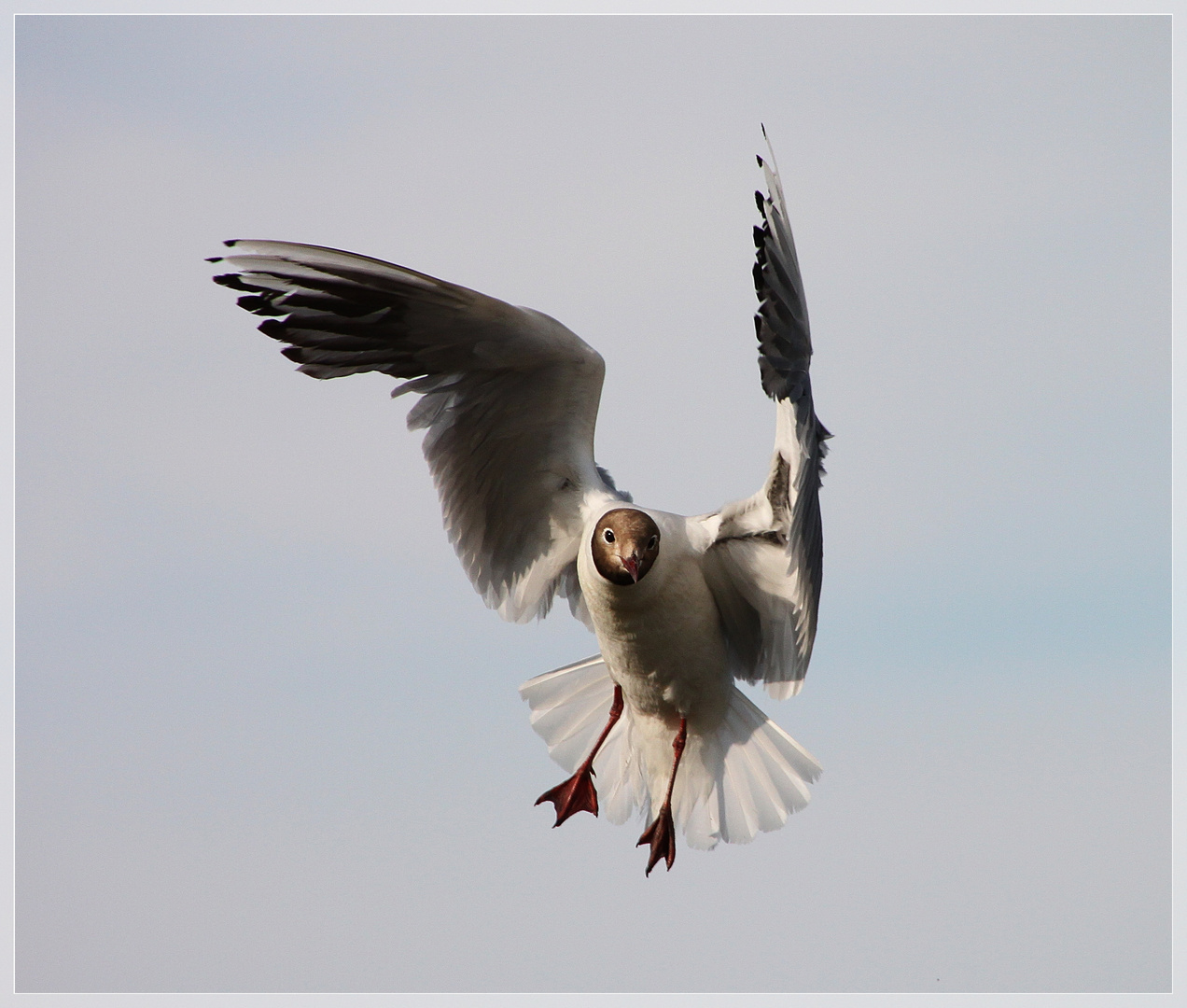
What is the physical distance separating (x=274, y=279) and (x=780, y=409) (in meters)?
1.92

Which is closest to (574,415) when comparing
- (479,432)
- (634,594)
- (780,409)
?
(479,432)

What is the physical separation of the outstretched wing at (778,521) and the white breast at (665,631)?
4.1 inches

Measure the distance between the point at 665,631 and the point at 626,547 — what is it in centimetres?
41

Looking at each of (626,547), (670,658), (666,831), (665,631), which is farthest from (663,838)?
(626,547)

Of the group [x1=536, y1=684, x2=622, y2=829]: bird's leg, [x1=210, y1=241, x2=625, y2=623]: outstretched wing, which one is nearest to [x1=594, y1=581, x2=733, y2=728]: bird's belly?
[x1=536, y1=684, x2=622, y2=829]: bird's leg

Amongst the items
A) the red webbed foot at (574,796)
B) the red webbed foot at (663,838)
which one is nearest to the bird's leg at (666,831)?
the red webbed foot at (663,838)

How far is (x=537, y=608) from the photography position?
6055 millimetres

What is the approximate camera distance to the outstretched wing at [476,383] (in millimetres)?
5203

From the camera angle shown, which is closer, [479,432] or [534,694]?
[479,432]

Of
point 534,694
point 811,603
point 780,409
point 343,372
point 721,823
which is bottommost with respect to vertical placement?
point 721,823

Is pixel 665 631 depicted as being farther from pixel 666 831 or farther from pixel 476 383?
pixel 476 383

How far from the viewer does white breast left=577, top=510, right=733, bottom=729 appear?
17.1 feet

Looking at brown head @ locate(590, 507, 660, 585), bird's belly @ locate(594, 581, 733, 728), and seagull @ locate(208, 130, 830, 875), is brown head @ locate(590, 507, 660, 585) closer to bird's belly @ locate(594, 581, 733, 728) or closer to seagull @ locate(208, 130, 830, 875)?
seagull @ locate(208, 130, 830, 875)

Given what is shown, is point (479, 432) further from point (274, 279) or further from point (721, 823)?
point (721, 823)
